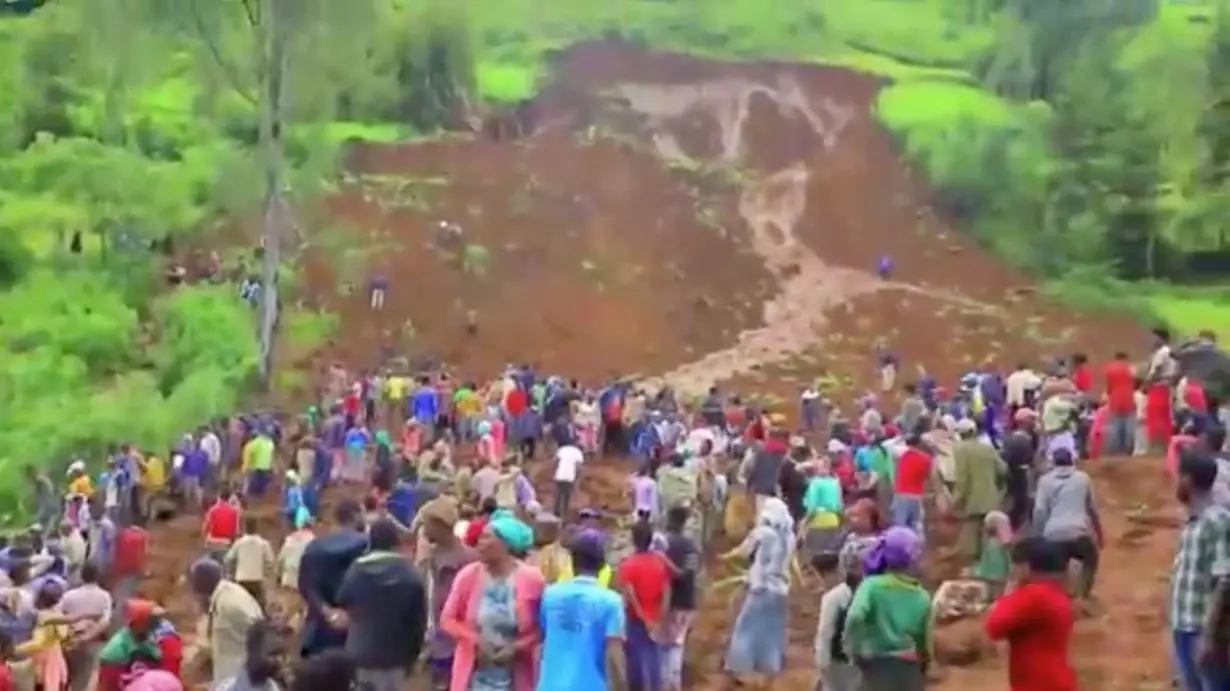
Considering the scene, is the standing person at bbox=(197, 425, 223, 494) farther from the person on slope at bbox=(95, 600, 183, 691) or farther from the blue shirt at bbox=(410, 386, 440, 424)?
the person on slope at bbox=(95, 600, 183, 691)

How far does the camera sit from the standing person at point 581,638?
6.11 m

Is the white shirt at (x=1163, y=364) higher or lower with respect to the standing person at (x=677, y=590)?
higher

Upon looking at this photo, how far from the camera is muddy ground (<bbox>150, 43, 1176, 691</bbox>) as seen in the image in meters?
33.2

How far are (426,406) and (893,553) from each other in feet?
47.8

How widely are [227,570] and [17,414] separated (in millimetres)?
15505

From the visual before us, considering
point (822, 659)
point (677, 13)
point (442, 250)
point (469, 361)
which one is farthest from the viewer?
point (677, 13)

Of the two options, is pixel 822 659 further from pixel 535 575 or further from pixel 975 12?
pixel 975 12

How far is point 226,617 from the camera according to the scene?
7.33 meters

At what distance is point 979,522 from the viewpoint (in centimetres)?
1182

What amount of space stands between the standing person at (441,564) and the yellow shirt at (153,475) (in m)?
10.1

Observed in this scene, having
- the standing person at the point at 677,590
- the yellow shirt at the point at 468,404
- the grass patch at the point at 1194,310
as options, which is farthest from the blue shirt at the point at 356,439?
the grass patch at the point at 1194,310

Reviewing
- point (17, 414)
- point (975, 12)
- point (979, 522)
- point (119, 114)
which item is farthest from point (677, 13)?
point (979, 522)

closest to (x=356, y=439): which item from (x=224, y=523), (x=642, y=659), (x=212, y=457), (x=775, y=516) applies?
→ (x=212, y=457)

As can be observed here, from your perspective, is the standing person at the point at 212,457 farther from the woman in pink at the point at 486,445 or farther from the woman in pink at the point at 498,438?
the woman in pink at the point at 498,438
